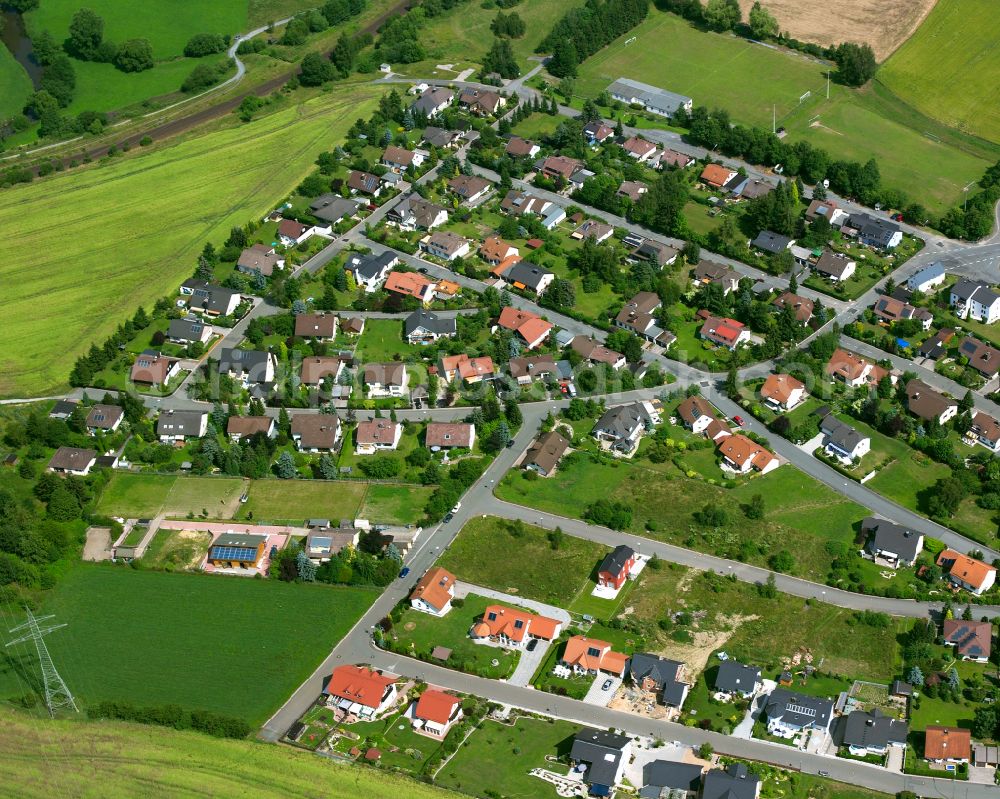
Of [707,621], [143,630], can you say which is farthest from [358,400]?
[707,621]

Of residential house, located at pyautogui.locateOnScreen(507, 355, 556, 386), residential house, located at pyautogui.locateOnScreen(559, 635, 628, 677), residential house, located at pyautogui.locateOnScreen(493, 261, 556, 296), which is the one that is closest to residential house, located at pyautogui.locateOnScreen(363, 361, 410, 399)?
residential house, located at pyautogui.locateOnScreen(507, 355, 556, 386)

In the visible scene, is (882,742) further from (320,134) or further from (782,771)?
(320,134)

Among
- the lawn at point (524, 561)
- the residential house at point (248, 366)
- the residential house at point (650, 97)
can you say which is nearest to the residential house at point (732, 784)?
the lawn at point (524, 561)

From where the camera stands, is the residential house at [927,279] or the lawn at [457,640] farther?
the residential house at [927,279]

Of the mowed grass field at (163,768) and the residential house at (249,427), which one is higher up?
the residential house at (249,427)

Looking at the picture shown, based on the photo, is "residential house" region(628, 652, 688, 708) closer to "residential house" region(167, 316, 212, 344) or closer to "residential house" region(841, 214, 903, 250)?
"residential house" region(167, 316, 212, 344)

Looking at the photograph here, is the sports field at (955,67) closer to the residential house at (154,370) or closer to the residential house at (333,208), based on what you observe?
the residential house at (333,208)

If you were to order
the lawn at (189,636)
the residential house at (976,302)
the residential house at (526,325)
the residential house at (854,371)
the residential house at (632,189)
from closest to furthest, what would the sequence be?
the lawn at (189,636)
the residential house at (854,371)
the residential house at (526,325)
the residential house at (976,302)
the residential house at (632,189)
